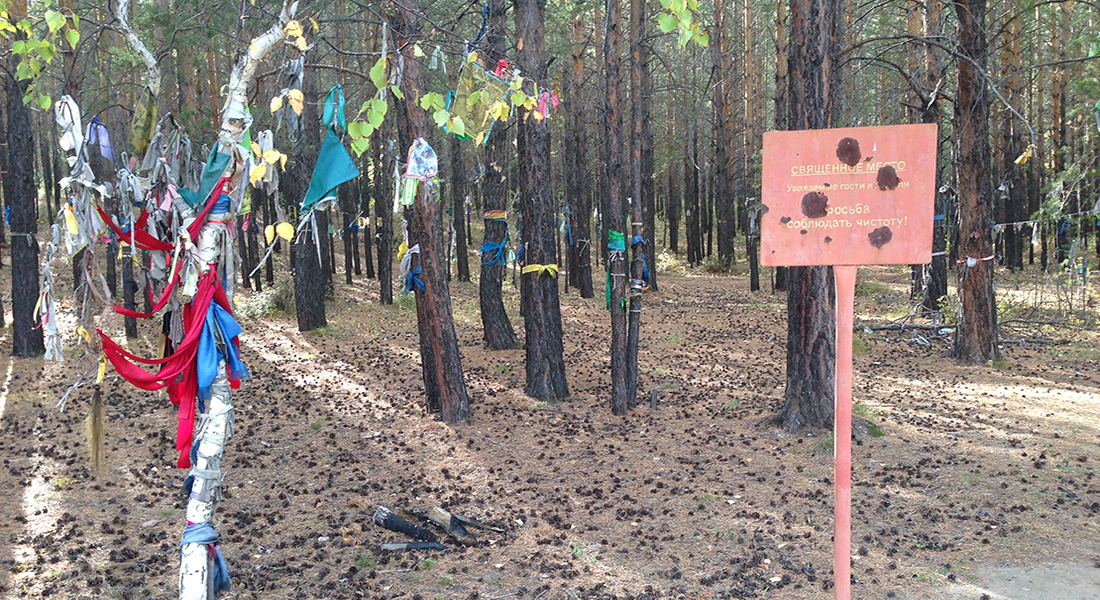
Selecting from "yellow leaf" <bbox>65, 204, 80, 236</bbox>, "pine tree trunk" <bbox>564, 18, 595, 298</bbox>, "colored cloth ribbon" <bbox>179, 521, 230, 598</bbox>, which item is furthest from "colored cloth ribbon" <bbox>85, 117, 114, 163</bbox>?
"pine tree trunk" <bbox>564, 18, 595, 298</bbox>

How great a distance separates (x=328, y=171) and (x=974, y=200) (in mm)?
9264

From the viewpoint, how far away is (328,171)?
386cm

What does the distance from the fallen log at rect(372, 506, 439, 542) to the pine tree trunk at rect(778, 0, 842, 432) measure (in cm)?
377

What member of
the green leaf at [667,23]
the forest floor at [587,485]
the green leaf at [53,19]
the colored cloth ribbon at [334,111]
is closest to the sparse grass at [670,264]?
the forest floor at [587,485]

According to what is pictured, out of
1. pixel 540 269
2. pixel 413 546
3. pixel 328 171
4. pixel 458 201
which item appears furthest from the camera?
pixel 458 201

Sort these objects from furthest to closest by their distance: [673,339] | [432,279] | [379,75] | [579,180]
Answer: [579,180]
[673,339]
[432,279]
[379,75]

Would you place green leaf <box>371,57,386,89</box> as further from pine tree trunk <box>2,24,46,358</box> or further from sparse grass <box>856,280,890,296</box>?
sparse grass <box>856,280,890,296</box>

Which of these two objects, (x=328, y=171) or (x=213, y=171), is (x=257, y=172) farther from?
(x=328, y=171)

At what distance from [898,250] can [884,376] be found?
23.4 feet

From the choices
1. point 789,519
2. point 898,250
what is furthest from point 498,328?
point 898,250

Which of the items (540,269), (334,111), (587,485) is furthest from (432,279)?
(334,111)

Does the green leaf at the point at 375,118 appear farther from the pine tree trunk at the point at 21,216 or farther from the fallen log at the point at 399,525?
the pine tree trunk at the point at 21,216

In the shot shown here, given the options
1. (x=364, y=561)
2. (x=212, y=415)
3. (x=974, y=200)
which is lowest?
(x=364, y=561)

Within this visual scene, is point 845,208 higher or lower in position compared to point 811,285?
higher
